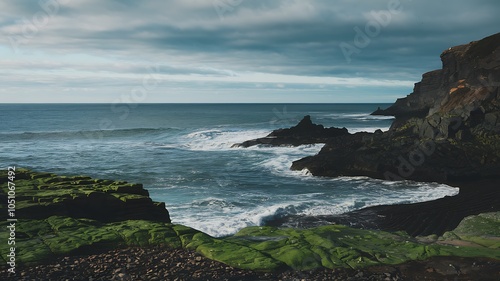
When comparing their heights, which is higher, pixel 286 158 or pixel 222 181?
pixel 286 158

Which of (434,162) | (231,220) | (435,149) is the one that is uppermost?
(435,149)

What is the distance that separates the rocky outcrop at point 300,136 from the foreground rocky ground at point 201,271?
158ft

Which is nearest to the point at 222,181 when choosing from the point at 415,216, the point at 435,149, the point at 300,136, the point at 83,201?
the point at 415,216

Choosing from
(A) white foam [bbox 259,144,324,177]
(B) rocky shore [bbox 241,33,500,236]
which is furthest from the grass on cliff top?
(A) white foam [bbox 259,144,324,177]

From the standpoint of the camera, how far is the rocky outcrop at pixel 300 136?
2409 inches

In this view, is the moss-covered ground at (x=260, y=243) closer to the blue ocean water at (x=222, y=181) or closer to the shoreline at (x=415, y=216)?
the shoreline at (x=415, y=216)

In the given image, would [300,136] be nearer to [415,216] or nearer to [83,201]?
[415,216]

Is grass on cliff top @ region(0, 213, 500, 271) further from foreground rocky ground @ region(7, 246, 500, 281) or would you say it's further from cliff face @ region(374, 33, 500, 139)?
cliff face @ region(374, 33, 500, 139)

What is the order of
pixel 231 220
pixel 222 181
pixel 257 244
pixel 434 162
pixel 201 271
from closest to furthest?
1. pixel 201 271
2. pixel 257 244
3. pixel 231 220
4. pixel 434 162
5. pixel 222 181

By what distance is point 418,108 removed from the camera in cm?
10938

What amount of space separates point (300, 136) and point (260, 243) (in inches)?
1969

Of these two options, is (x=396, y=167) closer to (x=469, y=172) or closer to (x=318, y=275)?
(x=469, y=172)

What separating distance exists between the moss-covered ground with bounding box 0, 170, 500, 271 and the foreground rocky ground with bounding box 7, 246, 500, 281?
36 cm

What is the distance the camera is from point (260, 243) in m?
13.9
